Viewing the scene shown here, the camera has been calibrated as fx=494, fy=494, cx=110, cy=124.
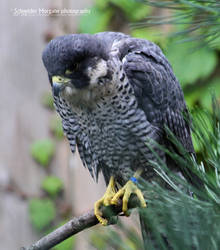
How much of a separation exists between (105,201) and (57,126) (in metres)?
1.71

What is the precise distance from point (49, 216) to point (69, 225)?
224cm

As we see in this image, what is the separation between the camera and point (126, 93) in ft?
6.51

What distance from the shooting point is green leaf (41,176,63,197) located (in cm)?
371

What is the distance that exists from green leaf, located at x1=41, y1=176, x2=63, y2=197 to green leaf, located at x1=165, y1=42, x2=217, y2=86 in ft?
3.95

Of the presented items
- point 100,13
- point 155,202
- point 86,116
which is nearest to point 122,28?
point 100,13

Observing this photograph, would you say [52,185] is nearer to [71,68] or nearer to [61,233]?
[71,68]

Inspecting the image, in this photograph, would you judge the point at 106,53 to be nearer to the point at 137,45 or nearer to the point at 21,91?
the point at 137,45

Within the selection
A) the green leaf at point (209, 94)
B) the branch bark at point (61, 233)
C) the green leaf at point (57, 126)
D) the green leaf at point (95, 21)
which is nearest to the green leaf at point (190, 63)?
the green leaf at point (209, 94)

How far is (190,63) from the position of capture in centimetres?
333

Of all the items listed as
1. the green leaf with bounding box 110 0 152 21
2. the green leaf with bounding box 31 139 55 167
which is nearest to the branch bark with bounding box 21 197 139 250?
the green leaf with bounding box 31 139 55 167

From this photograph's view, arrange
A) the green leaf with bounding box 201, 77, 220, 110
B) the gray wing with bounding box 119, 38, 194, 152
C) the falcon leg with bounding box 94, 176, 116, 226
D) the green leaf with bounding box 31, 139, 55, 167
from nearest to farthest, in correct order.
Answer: the falcon leg with bounding box 94, 176, 116, 226, the gray wing with bounding box 119, 38, 194, 152, the green leaf with bounding box 201, 77, 220, 110, the green leaf with bounding box 31, 139, 55, 167

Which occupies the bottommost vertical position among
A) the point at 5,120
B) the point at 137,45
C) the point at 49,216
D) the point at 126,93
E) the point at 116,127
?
the point at 49,216

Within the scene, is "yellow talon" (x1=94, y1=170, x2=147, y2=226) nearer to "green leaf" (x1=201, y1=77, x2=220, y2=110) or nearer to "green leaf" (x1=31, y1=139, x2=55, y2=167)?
"green leaf" (x1=201, y1=77, x2=220, y2=110)

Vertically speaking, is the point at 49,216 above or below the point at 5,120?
below
